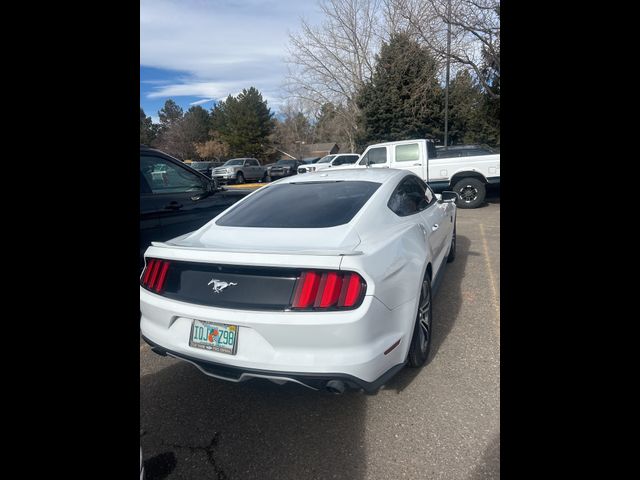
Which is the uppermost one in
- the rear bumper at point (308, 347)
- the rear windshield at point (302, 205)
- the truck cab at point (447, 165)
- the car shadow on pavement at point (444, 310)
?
the truck cab at point (447, 165)

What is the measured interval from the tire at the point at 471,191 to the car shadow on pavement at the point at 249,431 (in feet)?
32.9

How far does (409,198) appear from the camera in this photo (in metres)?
3.65

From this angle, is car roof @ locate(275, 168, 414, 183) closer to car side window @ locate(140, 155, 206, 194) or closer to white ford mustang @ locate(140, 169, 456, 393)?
white ford mustang @ locate(140, 169, 456, 393)

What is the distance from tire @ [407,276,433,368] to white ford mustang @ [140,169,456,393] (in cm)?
1

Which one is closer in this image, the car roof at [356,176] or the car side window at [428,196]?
the car roof at [356,176]

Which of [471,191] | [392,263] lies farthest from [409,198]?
[471,191]

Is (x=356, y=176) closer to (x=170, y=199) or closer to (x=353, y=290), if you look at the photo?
(x=353, y=290)

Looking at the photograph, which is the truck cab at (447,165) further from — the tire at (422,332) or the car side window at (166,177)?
the tire at (422,332)

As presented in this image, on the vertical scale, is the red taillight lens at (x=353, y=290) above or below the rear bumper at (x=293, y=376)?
above

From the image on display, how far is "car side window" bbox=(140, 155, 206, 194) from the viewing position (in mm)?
4355

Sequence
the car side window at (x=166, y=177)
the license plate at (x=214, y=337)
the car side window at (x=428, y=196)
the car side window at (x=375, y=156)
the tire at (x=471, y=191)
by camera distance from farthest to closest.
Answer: the car side window at (x=375, y=156) < the tire at (x=471, y=191) < the car side window at (x=166, y=177) < the car side window at (x=428, y=196) < the license plate at (x=214, y=337)

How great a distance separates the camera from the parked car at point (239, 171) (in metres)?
25.5

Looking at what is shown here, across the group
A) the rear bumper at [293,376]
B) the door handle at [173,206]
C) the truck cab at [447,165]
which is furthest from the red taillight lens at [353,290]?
the truck cab at [447,165]
